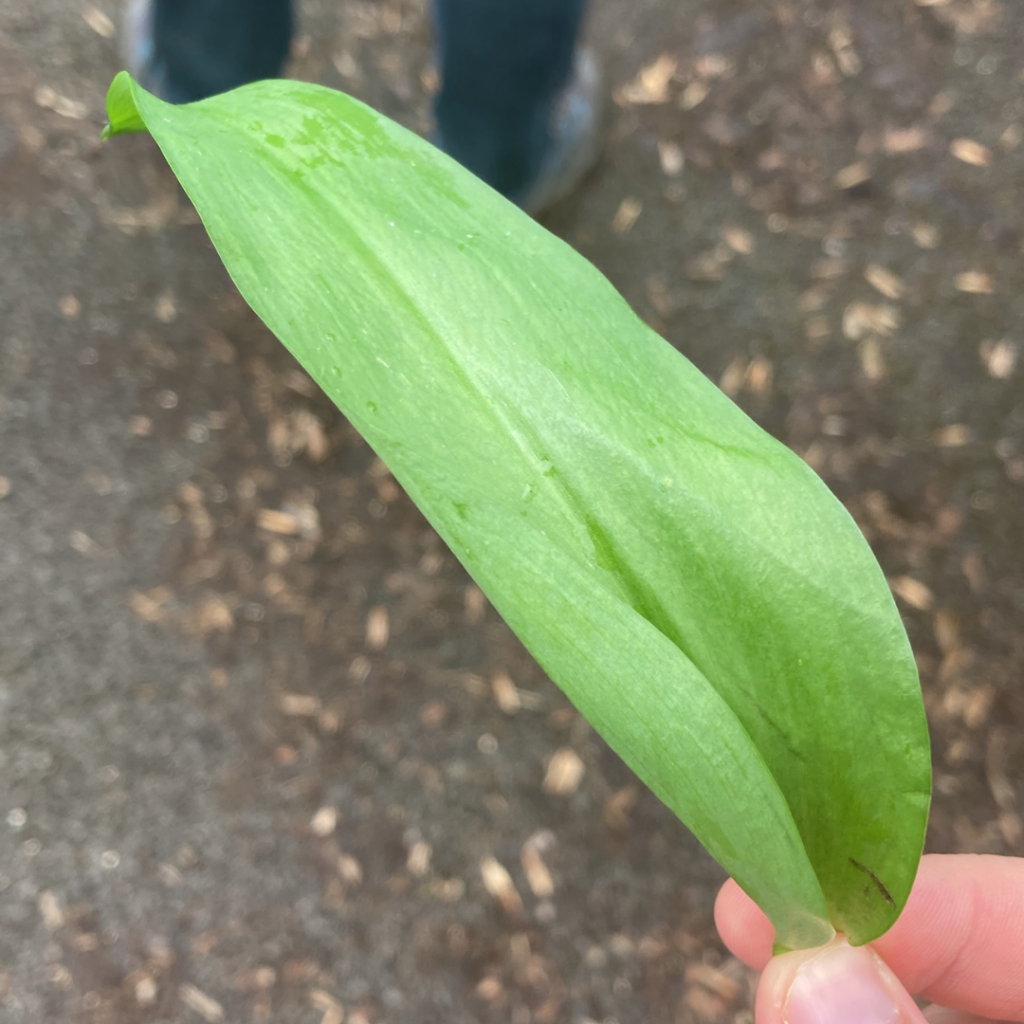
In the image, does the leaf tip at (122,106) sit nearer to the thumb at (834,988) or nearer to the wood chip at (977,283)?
the thumb at (834,988)

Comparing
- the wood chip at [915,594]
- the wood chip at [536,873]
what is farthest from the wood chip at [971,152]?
the wood chip at [536,873]

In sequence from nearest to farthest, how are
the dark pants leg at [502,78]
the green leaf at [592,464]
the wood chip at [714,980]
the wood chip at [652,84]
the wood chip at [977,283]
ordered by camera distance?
the green leaf at [592,464] < the dark pants leg at [502,78] < the wood chip at [714,980] < the wood chip at [977,283] < the wood chip at [652,84]

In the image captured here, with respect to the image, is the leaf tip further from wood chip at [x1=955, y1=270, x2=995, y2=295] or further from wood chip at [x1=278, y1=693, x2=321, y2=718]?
wood chip at [x1=955, y1=270, x2=995, y2=295]

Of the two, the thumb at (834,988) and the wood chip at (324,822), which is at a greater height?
the thumb at (834,988)

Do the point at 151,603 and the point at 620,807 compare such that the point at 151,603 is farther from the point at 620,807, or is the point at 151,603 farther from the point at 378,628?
the point at 620,807

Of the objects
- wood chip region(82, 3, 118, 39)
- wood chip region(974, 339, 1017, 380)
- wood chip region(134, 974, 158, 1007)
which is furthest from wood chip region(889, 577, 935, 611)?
wood chip region(82, 3, 118, 39)

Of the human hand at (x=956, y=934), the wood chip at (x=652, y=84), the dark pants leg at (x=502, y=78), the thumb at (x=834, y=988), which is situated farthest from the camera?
the wood chip at (x=652, y=84)

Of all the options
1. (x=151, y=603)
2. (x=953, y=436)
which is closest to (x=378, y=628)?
(x=151, y=603)

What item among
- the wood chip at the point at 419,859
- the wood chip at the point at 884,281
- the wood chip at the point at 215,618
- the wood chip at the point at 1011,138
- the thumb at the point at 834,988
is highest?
the wood chip at the point at 1011,138
